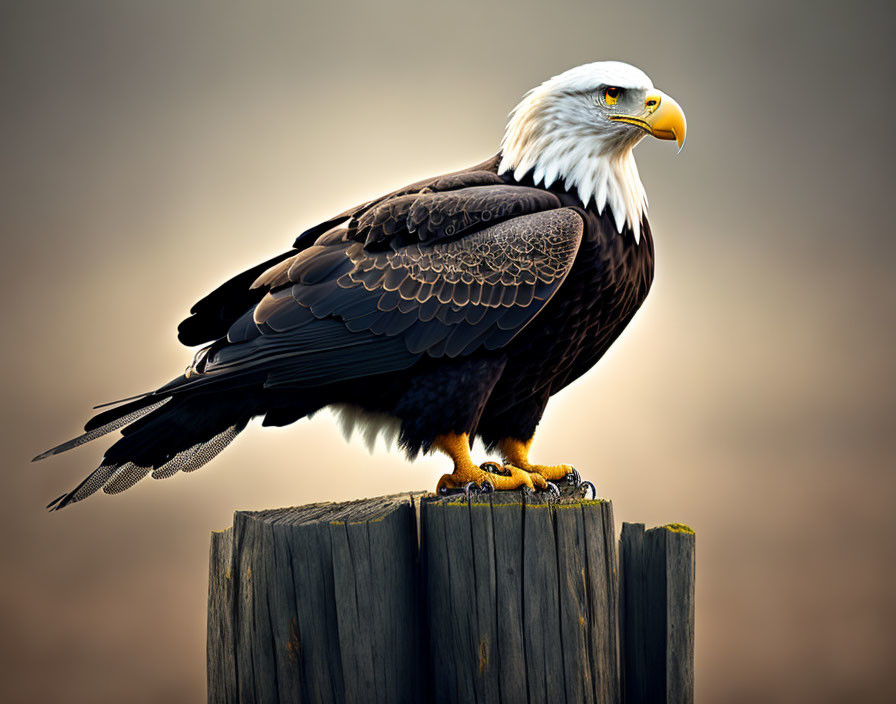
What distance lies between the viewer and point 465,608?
2.34m

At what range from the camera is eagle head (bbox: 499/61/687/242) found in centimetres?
304

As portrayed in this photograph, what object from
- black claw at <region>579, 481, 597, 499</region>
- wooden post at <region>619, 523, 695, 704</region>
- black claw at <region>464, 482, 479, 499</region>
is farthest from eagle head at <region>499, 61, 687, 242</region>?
wooden post at <region>619, 523, 695, 704</region>

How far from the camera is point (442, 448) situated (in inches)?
118

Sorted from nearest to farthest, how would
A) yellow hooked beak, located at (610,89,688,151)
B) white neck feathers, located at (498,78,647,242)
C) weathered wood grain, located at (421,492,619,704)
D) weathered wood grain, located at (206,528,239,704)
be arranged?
weathered wood grain, located at (421,492,619,704), weathered wood grain, located at (206,528,239,704), yellow hooked beak, located at (610,89,688,151), white neck feathers, located at (498,78,647,242)

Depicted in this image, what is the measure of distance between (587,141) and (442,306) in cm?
88

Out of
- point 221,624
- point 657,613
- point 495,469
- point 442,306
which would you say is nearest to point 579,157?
point 442,306

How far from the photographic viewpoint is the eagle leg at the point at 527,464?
3338mm

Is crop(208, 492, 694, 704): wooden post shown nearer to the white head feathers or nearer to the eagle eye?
the white head feathers

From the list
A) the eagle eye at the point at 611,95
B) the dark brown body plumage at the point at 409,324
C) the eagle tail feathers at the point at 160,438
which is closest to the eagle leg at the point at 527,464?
the dark brown body plumage at the point at 409,324

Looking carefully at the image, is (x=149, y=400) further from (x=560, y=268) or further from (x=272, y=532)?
(x=560, y=268)

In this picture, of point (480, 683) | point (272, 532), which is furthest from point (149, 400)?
point (480, 683)

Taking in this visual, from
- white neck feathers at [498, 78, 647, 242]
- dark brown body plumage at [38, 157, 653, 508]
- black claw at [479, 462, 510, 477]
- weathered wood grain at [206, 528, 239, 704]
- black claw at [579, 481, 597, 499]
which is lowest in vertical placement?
weathered wood grain at [206, 528, 239, 704]

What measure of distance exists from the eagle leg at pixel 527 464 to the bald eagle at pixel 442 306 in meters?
0.14

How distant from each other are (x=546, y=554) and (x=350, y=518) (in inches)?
23.6
